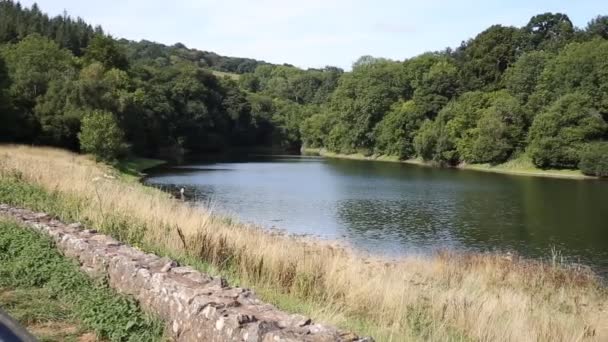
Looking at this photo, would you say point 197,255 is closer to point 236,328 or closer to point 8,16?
point 236,328

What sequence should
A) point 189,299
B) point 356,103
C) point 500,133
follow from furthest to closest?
point 356,103, point 500,133, point 189,299

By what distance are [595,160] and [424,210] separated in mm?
36410

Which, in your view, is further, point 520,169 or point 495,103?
point 495,103

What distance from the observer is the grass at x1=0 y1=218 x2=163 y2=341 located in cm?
529

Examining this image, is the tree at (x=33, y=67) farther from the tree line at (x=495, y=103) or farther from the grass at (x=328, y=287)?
the tree line at (x=495, y=103)

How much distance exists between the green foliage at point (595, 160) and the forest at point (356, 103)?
14 centimetres

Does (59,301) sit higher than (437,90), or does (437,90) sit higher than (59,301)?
(437,90)

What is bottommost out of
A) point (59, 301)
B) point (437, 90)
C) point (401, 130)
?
point (59, 301)

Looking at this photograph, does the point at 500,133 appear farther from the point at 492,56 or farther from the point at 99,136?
the point at 99,136

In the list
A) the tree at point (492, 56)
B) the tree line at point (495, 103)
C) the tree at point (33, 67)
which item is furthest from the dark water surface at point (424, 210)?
the tree at point (492, 56)

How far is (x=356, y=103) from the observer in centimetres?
11369

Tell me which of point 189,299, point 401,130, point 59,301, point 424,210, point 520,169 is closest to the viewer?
point 189,299

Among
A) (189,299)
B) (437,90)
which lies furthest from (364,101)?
(189,299)

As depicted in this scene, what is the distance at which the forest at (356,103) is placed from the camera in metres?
52.4
